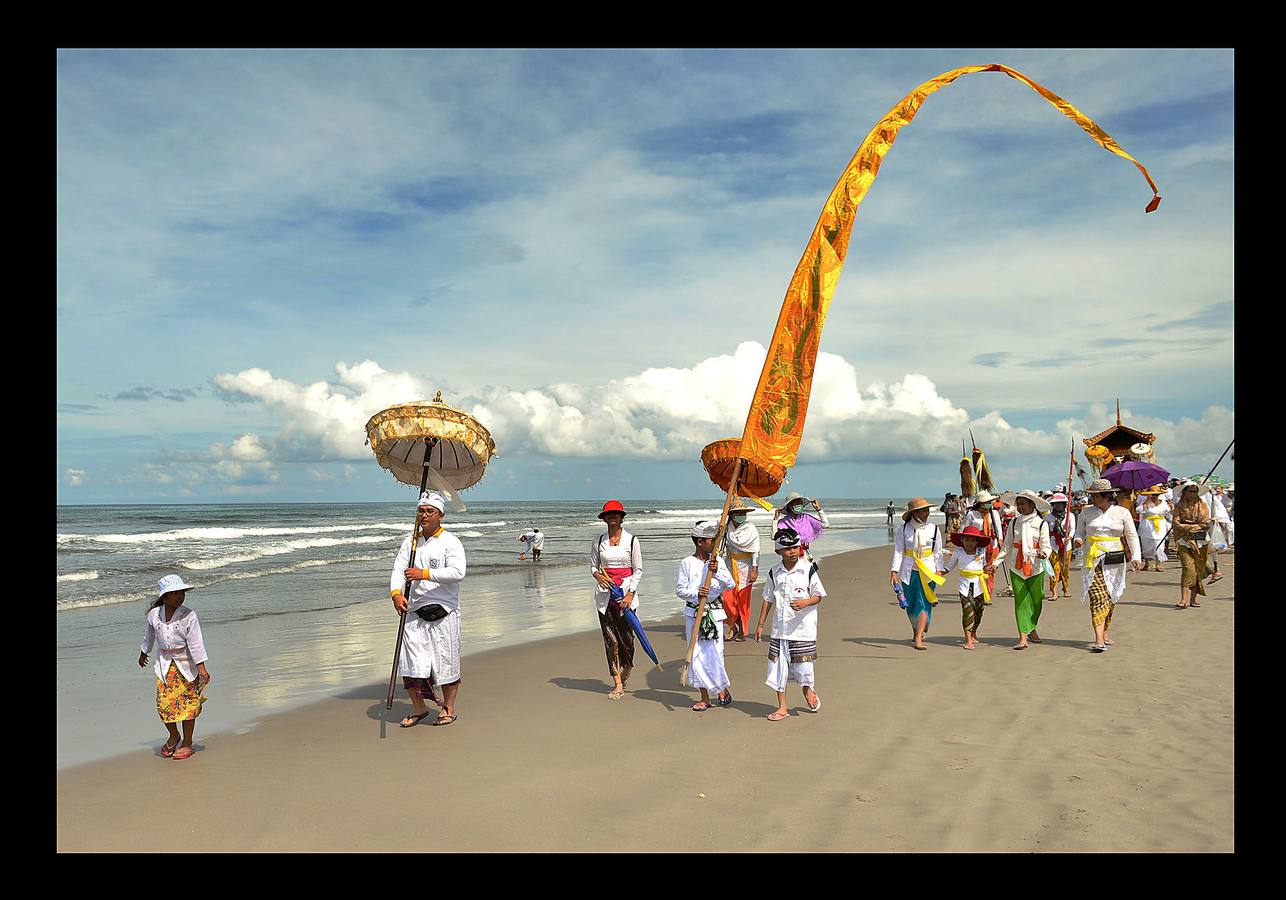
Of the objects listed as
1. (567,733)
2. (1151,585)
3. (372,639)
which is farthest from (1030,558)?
(372,639)

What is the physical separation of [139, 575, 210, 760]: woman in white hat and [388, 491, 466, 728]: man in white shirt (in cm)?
154

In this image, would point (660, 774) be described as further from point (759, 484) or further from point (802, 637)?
point (759, 484)

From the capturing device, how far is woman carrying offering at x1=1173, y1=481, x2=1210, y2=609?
1248 cm

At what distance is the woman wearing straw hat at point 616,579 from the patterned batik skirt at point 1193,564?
9508 mm

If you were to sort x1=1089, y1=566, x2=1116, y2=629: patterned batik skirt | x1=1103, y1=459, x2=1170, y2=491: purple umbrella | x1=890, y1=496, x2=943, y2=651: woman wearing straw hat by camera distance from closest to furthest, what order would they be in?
x1=1089, y1=566, x2=1116, y2=629: patterned batik skirt
x1=890, y1=496, x2=943, y2=651: woman wearing straw hat
x1=1103, y1=459, x2=1170, y2=491: purple umbrella

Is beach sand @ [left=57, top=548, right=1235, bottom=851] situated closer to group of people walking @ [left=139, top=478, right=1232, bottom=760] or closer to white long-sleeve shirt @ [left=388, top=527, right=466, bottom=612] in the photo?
group of people walking @ [left=139, top=478, right=1232, bottom=760]

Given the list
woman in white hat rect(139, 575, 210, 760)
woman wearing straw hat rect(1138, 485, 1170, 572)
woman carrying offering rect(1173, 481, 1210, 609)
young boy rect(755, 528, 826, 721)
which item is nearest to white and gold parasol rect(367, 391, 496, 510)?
woman in white hat rect(139, 575, 210, 760)

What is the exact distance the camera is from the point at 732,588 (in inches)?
335

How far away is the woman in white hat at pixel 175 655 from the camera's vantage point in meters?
6.14

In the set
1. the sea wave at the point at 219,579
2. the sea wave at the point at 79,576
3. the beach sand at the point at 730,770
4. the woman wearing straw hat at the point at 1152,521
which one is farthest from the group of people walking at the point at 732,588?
the sea wave at the point at 79,576

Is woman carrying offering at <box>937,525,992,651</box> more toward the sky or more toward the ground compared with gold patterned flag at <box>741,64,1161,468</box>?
more toward the ground

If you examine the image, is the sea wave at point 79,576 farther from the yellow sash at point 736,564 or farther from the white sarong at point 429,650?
the yellow sash at point 736,564

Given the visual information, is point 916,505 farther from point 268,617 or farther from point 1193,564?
point 268,617

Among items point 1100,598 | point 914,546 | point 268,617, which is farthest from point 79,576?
point 1100,598
